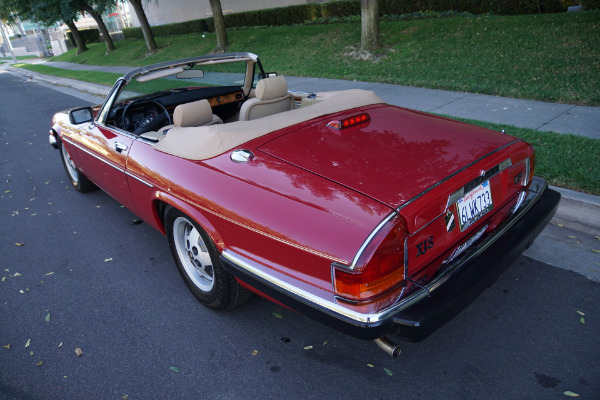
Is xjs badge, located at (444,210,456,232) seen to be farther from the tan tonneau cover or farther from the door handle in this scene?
the door handle

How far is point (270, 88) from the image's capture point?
343 cm

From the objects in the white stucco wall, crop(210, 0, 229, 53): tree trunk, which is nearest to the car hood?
crop(210, 0, 229, 53): tree trunk

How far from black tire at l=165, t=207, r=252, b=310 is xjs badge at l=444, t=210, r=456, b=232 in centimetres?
134

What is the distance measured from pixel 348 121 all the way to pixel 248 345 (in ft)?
5.22

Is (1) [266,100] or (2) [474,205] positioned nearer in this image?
(2) [474,205]

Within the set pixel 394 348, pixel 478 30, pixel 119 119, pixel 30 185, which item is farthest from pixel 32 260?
pixel 478 30

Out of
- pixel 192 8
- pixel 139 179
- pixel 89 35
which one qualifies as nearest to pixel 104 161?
pixel 139 179

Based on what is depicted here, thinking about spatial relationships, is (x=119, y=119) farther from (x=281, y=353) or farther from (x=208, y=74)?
(x=281, y=353)

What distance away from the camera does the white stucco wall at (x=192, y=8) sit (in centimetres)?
2167

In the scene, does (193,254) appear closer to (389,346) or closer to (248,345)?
(248,345)

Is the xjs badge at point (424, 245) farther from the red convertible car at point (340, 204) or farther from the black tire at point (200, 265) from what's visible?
the black tire at point (200, 265)

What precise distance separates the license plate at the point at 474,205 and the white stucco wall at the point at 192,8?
1907 centimetres

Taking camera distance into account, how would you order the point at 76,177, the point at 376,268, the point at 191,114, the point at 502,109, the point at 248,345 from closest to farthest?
1. the point at 376,268
2. the point at 248,345
3. the point at 191,114
4. the point at 76,177
5. the point at 502,109

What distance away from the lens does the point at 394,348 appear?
6.75ft
